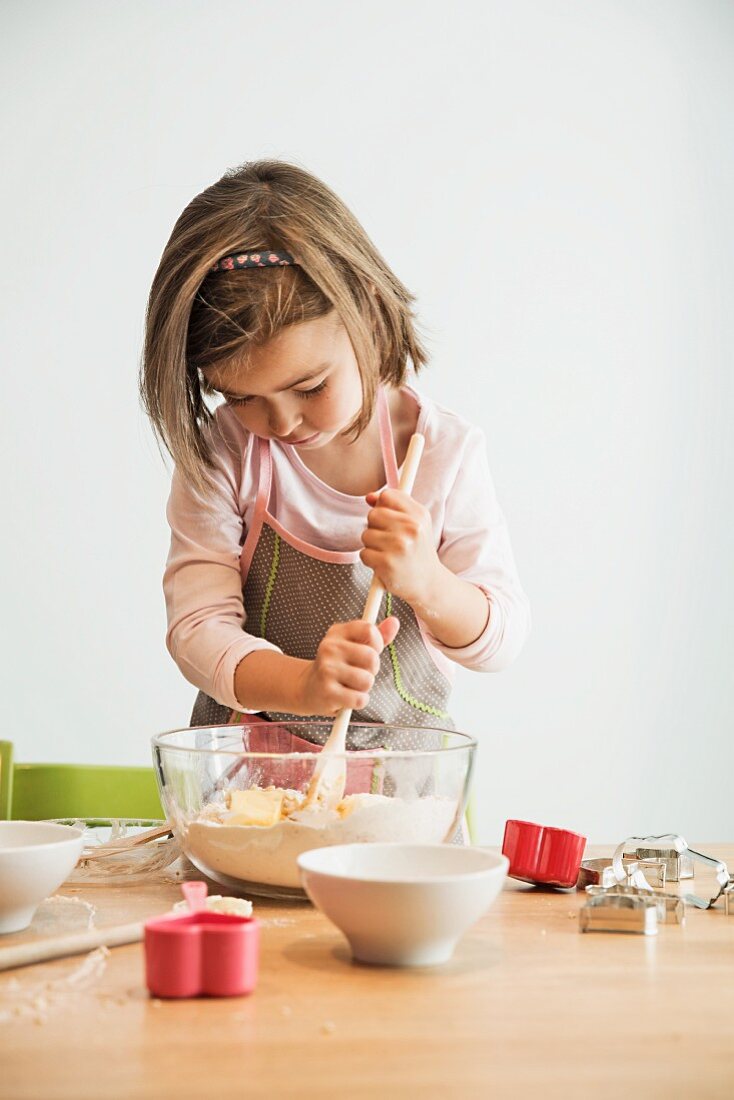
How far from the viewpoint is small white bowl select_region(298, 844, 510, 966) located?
54cm

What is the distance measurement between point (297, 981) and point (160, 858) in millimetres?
308

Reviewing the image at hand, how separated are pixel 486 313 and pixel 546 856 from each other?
1.78 meters

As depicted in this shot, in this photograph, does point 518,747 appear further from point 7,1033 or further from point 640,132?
point 7,1033

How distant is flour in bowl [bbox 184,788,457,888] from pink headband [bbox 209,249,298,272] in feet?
1.60

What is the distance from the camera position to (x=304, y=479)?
1205 millimetres

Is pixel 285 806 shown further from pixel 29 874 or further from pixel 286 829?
pixel 29 874

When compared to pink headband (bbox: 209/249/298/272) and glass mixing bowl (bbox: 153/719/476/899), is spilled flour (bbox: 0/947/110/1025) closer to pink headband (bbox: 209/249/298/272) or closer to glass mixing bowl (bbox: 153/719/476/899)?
glass mixing bowl (bbox: 153/719/476/899)

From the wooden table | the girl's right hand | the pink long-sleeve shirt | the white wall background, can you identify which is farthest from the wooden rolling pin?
the white wall background

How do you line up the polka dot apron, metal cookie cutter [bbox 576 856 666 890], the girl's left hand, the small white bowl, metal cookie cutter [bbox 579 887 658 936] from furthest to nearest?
the polka dot apron < the girl's left hand < metal cookie cutter [bbox 576 856 666 890] < metal cookie cutter [bbox 579 887 658 936] < the small white bowl

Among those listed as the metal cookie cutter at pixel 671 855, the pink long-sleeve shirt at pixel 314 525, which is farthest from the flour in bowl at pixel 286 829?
the pink long-sleeve shirt at pixel 314 525

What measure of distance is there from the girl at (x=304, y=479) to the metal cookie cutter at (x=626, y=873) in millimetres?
209

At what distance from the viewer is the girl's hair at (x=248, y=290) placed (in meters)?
1.00

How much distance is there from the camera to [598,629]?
2.44 metres

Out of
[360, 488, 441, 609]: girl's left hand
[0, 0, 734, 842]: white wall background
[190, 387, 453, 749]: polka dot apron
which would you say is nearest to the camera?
[360, 488, 441, 609]: girl's left hand
